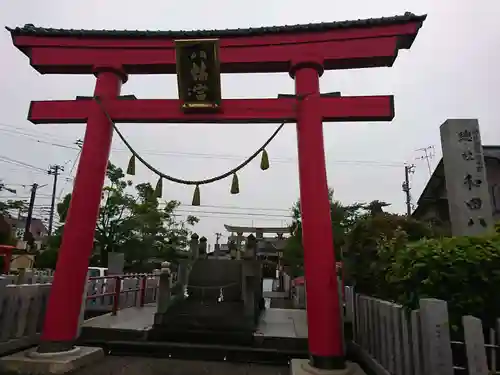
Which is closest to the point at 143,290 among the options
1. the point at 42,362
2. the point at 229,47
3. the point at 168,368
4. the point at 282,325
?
the point at 282,325

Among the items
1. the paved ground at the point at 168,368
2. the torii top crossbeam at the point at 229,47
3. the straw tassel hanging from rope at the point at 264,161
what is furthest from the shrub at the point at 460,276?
the torii top crossbeam at the point at 229,47

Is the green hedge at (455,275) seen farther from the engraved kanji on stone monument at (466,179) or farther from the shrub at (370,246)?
the shrub at (370,246)

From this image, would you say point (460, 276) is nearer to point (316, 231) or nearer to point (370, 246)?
point (316, 231)

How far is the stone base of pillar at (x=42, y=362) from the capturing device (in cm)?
493

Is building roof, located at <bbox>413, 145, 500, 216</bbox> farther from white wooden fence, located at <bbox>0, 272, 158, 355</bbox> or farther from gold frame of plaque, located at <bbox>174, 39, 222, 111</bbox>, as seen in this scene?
white wooden fence, located at <bbox>0, 272, 158, 355</bbox>

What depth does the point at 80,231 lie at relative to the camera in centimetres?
602

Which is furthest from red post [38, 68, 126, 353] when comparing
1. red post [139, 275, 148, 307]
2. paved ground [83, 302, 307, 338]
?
red post [139, 275, 148, 307]

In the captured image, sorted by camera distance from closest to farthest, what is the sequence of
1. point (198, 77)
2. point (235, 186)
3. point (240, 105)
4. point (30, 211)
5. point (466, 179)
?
point (466, 179)
point (198, 77)
point (240, 105)
point (235, 186)
point (30, 211)

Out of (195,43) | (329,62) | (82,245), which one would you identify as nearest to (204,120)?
(195,43)

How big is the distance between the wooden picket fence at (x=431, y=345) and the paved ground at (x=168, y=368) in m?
1.98

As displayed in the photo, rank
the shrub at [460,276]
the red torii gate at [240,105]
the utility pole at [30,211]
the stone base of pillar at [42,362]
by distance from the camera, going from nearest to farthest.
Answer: the shrub at [460,276] → the stone base of pillar at [42,362] → the red torii gate at [240,105] → the utility pole at [30,211]

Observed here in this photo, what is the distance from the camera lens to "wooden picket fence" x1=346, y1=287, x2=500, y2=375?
2.95 metres

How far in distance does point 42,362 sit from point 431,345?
4.95 m

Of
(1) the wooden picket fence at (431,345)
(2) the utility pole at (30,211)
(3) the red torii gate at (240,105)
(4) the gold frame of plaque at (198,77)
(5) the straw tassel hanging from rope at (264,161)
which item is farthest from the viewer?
(2) the utility pole at (30,211)
